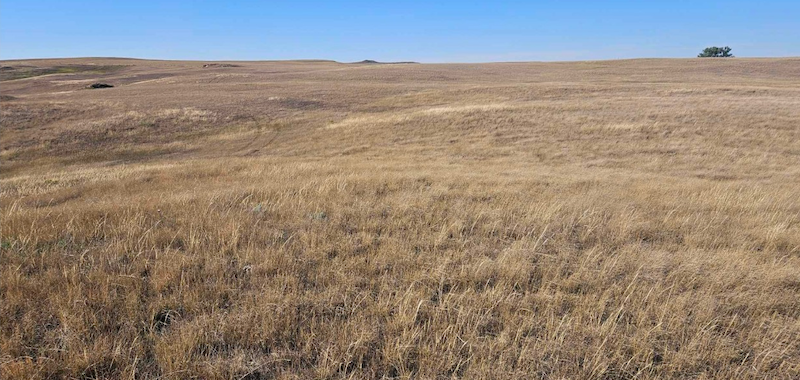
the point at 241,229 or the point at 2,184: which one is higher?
the point at 241,229

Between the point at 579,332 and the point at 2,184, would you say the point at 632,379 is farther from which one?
the point at 2,184

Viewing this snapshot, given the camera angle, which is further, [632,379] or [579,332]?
[579,332]

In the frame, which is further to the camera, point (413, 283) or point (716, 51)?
point (716, 51)

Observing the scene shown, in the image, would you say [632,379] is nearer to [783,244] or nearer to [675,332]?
[675,332]

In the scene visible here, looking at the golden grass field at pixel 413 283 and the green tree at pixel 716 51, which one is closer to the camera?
the golden grass field at pixel 413 283

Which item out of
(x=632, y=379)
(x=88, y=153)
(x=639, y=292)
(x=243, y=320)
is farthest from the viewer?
(x=88, y=153)

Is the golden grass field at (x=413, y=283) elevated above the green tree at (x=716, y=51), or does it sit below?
below

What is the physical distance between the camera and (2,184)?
1416cm

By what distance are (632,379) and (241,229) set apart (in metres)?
4.12

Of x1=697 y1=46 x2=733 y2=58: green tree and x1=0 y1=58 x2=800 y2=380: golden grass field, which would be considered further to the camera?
x1=697 y1=46 x2=733 y2=58: green tree

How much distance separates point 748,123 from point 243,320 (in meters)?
23.5

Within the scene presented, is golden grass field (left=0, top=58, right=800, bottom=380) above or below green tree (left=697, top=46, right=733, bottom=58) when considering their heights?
below

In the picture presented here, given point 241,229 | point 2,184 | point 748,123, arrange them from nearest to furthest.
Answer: point 241,229, point 2,184, point 748,123

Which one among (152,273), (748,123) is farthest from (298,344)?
(748,123)
